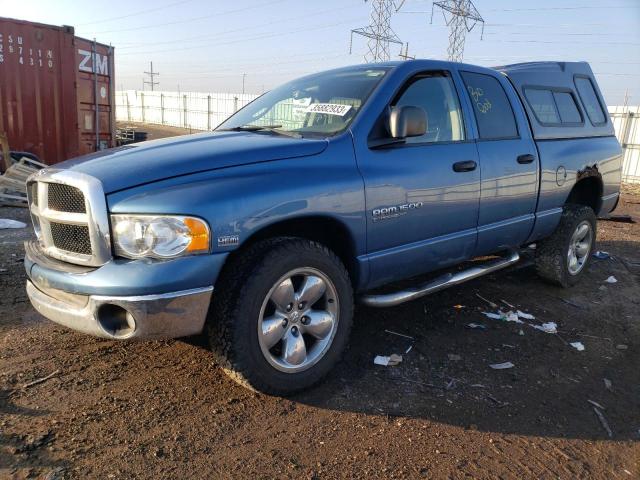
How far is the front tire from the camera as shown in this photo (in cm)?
266

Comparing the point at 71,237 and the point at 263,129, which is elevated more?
the point at 263,129

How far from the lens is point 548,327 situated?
4.21 m

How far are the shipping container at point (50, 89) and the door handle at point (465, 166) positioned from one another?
8.61 metres

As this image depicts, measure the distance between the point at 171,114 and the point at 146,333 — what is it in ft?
143

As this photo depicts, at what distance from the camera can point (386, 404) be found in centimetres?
295

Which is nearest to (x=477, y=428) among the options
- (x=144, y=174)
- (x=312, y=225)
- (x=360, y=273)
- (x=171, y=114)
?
(x=360, y=273)

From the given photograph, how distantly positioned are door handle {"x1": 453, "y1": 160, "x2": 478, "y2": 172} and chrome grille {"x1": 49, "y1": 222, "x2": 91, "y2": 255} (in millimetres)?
2420

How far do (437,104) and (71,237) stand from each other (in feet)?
8.57

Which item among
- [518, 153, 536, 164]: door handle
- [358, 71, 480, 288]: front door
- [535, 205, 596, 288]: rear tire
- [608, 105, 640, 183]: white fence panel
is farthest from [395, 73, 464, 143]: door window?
[608, 105, 640, 183]: white fence panel

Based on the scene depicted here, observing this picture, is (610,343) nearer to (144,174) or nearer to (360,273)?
(360,273)

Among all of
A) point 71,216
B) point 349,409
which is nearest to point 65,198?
point 71,216

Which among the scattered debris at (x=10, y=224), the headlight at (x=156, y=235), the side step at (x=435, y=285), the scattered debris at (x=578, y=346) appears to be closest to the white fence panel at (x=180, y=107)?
the scattered debris at (x=10, y=224)

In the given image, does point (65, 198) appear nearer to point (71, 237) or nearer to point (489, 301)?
point (71, 237)

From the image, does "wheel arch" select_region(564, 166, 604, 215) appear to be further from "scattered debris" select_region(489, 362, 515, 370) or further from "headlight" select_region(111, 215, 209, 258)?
"headlight" select_region(111, 215, 209, 258)
